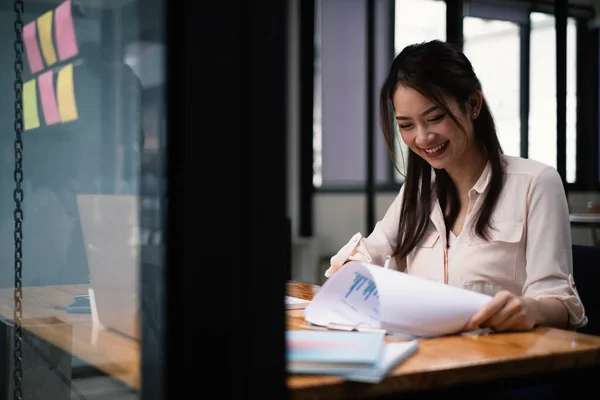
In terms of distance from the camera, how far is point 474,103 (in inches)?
72.8

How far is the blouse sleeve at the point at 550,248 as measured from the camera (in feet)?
5.05

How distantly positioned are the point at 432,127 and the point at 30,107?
0.92m

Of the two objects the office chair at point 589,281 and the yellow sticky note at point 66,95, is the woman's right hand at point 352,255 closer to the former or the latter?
the office chair at point 589,281

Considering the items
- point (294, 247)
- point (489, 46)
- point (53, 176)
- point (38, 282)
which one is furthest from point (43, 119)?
point (489, 46)

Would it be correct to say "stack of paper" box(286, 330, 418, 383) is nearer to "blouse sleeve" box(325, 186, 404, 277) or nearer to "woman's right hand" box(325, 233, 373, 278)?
"woman's right hand" box(325, 233, 373, 278)

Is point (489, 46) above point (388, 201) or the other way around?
above

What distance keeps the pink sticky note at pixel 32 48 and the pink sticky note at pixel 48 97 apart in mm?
27

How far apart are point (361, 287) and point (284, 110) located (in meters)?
0.59

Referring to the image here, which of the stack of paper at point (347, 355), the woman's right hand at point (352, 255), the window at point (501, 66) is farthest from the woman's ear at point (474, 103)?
the window at point (501, 66)

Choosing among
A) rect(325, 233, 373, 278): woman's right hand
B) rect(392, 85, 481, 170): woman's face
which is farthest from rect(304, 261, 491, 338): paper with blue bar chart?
rect(392, 85, 481, 170): woman's face

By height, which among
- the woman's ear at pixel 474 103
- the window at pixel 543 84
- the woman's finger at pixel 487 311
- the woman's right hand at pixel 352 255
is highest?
the window at pixel 543 84

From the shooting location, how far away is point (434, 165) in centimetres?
183

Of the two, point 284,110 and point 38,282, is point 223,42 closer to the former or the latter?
point 284,110

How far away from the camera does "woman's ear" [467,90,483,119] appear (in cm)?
183
